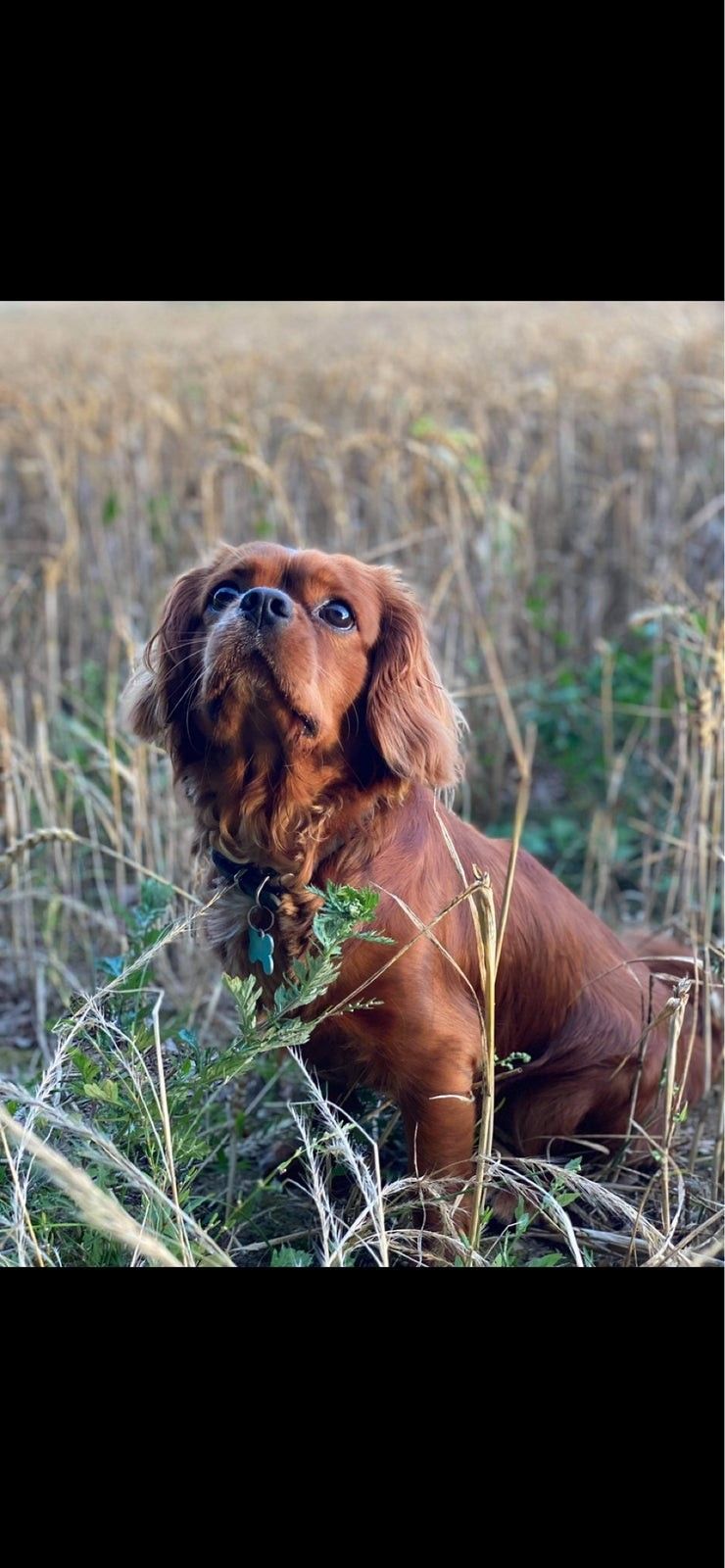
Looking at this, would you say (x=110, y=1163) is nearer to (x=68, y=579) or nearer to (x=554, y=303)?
(x=68, y=579)

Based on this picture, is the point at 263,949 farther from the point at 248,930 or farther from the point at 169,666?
the point at 169,666

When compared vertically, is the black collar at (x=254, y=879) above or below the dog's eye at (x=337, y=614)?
below

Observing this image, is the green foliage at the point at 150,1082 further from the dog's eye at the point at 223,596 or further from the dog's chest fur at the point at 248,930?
the dog's eye at the point at 223,596

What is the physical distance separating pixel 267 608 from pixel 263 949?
70cm

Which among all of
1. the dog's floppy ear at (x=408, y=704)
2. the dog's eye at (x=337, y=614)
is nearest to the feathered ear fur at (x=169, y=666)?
the dog's eye at (x=337, y=614)

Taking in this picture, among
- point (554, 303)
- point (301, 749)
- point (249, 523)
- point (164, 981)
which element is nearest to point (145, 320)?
point (554, 303)

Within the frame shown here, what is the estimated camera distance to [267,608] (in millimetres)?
2568

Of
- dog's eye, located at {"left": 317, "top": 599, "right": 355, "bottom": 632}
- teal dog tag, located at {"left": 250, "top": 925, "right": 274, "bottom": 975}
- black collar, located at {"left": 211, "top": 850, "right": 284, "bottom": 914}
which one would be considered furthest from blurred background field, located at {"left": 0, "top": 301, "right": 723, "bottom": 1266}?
dog's eye, located at {"left": 317, "top": 599, "right": 355, "bottom": 632}

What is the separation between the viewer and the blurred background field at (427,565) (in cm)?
420

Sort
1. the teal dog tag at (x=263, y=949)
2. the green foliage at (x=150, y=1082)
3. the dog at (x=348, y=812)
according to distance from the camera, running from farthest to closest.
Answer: the teal dog tag at (x=263, y=949), the dog at (x=348, y=812), the green foliage at (x=150, y=1082)

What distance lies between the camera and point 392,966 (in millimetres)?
2756

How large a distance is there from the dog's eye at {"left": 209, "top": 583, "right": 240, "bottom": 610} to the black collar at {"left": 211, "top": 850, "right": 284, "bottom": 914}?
1.76ft

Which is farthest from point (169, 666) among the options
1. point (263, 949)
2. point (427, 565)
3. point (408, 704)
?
point (427, 565)

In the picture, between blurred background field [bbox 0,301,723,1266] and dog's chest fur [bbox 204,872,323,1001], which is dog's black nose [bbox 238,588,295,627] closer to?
dog's chest fur [bbox 204,872,323,1001]
